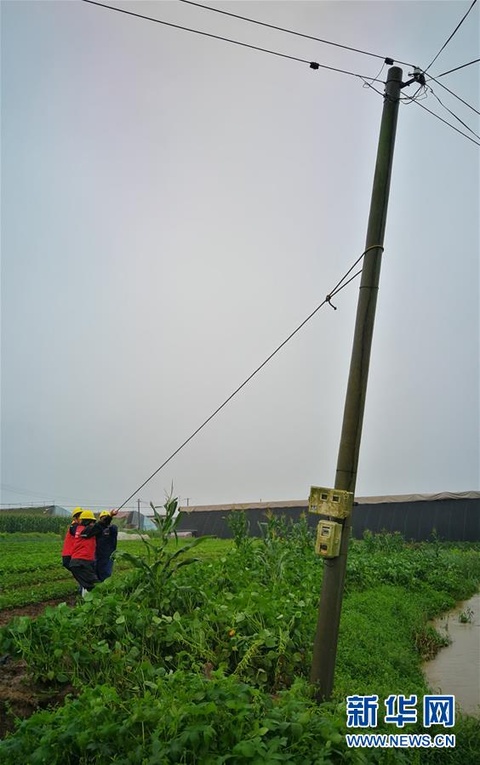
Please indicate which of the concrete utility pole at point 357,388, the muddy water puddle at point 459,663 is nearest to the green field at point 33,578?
the concrete utility pole at point 357,388

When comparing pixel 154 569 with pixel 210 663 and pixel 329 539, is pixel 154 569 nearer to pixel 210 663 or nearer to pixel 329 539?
pixel 210 663

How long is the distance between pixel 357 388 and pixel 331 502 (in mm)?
1142

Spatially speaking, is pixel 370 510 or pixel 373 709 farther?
pixel 370 510

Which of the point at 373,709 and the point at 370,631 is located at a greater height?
the point at 370,631

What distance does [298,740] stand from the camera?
13.6ft

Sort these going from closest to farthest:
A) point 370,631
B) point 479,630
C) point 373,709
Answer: point 373,709
point 370,631
point 479,630

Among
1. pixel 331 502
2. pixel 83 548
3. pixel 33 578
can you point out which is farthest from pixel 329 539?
pixel 33 578

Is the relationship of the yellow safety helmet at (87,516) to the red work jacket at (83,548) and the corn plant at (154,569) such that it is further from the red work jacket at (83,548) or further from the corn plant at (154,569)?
the corn plant at (154,569)

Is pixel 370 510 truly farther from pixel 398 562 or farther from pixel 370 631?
pixel 370 631

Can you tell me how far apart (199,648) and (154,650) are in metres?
0.48

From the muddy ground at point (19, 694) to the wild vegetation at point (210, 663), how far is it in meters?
0.10

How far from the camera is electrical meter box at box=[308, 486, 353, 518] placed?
5.96 metres

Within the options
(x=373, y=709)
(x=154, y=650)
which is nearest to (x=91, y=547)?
(x=154, y=650)

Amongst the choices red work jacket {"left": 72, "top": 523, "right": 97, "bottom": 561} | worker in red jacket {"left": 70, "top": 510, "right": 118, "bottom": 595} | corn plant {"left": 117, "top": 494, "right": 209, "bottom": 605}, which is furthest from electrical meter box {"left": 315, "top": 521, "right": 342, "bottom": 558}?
red work jacket {"left": 72, "top": 523, "right": 97, "bottom": 561}
